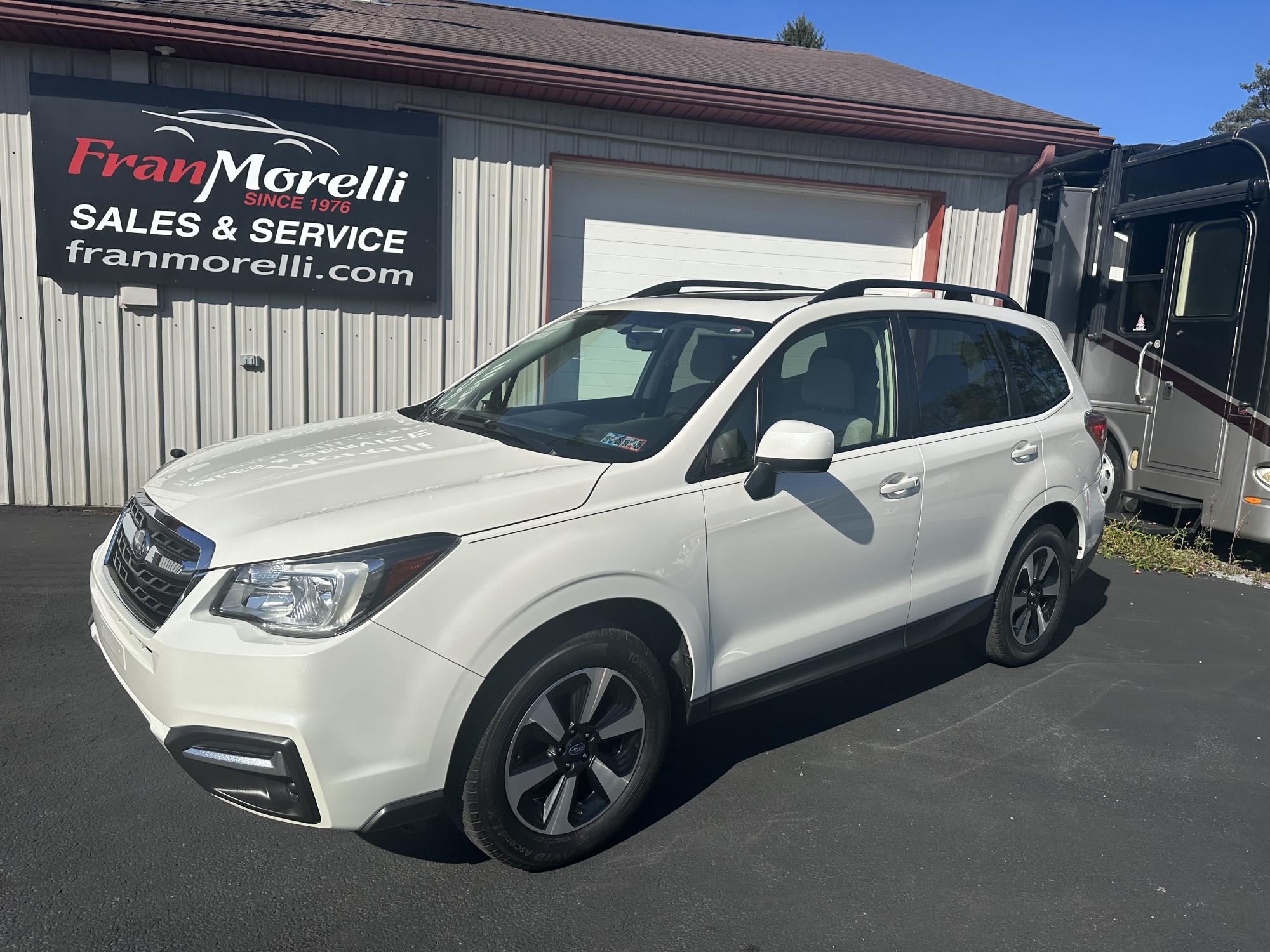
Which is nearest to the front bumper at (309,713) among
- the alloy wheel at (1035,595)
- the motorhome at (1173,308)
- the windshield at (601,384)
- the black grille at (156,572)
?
the black grille at (156,572)

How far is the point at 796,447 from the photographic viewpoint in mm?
3119

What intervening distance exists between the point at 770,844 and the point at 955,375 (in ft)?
7.43

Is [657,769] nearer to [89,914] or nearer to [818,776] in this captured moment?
[818,776]

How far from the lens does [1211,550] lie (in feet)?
25.2

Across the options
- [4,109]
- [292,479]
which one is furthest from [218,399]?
[292,479]

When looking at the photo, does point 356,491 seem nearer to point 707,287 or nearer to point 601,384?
point 601,384

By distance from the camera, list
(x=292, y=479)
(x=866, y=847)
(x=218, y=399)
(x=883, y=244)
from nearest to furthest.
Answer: (x=292, y=479) < (x=866, y=847) < (x=218, y=399) < (x=883, y=244)

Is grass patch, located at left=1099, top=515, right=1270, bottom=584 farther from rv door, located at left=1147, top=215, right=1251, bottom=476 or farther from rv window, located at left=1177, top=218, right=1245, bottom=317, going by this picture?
rv window, located at left=1177, top=218, right=1245, bottom=317

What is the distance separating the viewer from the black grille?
2.74 m

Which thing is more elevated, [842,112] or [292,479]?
[842,112]

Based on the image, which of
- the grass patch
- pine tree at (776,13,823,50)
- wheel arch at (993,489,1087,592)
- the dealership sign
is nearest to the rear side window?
wheel arch at (993,489,1087,592)

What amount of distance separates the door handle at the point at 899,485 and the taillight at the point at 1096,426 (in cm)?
160

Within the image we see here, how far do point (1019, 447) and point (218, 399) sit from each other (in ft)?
19.2

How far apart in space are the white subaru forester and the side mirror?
0.4 inches
